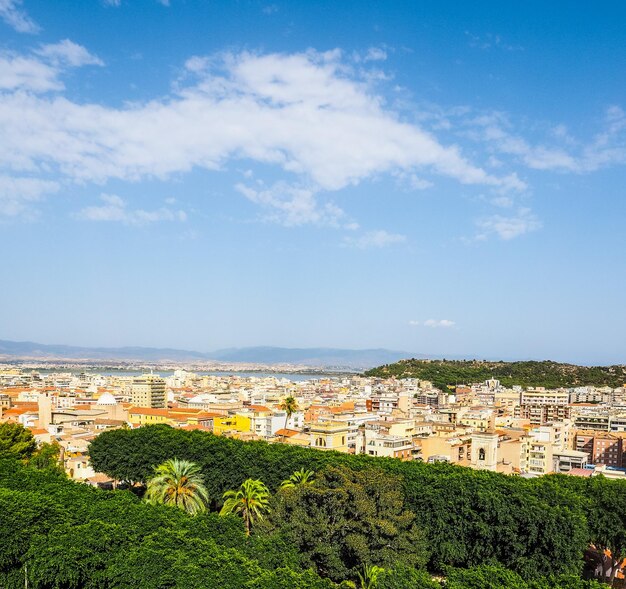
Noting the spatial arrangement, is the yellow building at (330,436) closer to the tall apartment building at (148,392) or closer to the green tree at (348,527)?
the green tree at (348,527)

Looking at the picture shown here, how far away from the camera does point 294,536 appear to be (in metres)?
20.3

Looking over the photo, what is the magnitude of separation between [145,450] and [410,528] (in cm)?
1743

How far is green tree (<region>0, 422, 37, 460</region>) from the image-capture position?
33.9 meters

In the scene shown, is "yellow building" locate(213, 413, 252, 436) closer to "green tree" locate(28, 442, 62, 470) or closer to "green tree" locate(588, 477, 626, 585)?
"green tree" locate(28, 442, 62, 470)

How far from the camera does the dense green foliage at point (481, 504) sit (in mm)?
22219

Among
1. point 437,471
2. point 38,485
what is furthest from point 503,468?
point 38,485

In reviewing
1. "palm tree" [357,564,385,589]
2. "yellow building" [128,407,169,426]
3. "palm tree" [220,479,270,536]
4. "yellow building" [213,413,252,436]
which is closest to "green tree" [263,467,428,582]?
"palm tree" [357,564,385,589]

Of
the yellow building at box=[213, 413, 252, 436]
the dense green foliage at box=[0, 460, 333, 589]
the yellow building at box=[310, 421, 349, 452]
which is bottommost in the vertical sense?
the yellow building at box=[213, 413, 252, 436]

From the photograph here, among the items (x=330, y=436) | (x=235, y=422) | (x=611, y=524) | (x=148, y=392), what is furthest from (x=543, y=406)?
(x=611, y=524)

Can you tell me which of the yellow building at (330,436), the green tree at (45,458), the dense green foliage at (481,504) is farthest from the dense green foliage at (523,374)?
the green tree at (45,458)

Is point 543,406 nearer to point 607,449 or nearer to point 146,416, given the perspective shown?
point 607,449

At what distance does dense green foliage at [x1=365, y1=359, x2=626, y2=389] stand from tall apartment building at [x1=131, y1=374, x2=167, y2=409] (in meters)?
62.9

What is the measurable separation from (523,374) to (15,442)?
120553 mm

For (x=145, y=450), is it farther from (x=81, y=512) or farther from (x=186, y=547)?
(x=186, y=547)
